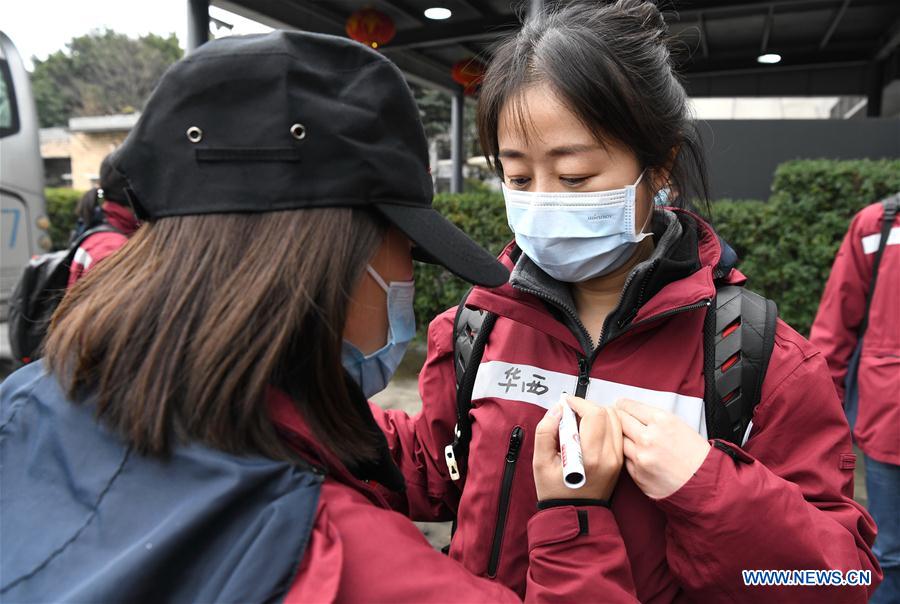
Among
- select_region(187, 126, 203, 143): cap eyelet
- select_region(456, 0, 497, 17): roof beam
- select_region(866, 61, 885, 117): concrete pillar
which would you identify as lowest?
select_region(187, 126, 203, 143): cap eyelet

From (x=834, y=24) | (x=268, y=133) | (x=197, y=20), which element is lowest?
(x=268, y=133)

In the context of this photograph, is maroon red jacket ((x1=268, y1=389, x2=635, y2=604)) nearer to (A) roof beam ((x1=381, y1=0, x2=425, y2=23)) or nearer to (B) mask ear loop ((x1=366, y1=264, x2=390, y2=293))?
(B) mask ear loop ((x1=366, y1=264, x2=390, y2=293))

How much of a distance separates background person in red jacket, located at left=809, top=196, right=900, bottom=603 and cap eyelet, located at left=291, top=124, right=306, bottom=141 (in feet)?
8.08

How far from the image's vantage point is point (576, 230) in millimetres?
1425

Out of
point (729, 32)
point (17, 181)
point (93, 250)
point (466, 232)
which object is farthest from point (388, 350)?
point (729, 32)

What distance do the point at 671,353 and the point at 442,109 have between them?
56.0ft

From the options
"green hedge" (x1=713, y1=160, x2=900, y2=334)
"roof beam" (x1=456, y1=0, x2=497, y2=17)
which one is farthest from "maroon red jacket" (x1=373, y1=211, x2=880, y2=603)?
"roof beam" (x1=456, y1=0, x2=497, y2=17)

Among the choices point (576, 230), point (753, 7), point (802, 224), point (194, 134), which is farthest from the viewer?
point (753, 7)

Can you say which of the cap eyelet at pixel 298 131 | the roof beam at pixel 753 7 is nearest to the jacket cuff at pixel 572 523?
the cap eyelet at pixel 298 131

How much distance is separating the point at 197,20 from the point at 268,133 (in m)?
6.54

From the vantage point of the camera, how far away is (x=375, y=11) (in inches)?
285

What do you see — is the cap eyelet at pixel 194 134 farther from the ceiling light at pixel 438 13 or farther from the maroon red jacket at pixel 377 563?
the ceiling light at pixel 438 13

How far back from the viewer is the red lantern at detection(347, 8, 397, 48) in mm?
7152

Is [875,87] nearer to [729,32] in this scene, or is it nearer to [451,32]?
[729,32]
